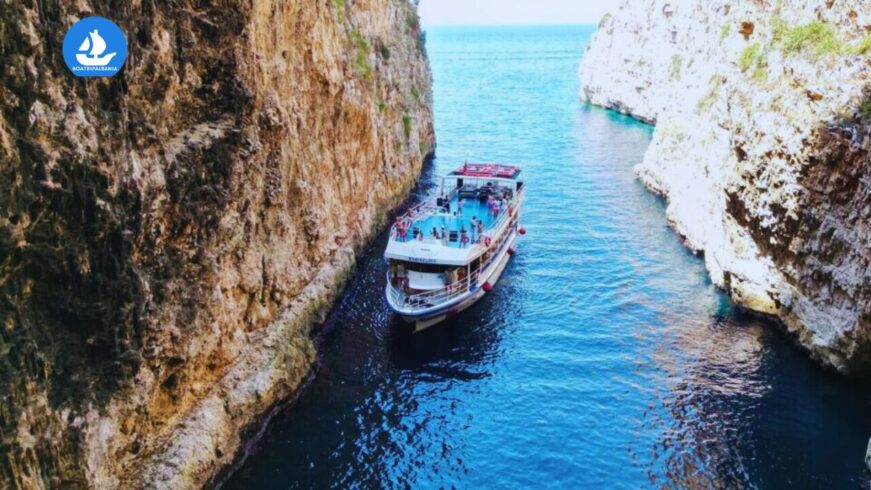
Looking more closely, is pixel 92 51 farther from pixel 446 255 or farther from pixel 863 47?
pixel 863 47

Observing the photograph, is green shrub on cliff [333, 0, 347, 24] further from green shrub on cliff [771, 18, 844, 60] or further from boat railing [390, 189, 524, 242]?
green shrub on cliff [771, 18, 844, 60]

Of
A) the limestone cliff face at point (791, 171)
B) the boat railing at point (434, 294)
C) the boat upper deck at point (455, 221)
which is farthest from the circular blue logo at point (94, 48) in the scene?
the limestone cliff face at point (791, 171)

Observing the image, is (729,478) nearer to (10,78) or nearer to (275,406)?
(275,406)

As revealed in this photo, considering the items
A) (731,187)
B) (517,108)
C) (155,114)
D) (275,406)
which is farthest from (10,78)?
(517,108)

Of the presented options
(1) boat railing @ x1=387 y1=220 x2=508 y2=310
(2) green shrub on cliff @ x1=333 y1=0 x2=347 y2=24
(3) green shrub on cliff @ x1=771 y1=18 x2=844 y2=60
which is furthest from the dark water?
(2) green shrub on cliff @ x1=333 y1=0 x2=347 y2=24

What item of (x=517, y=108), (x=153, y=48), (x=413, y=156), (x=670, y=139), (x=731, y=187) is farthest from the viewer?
(x=517, y=108)

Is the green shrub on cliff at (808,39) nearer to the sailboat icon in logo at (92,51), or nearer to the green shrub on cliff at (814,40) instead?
the green shrub on cliff at (814,40)
